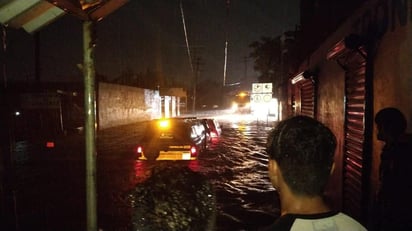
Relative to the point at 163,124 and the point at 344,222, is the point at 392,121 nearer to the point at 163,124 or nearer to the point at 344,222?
the point at 344,222

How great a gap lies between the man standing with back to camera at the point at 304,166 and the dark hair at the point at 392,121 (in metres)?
2.83

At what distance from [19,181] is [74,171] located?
1.98 meters

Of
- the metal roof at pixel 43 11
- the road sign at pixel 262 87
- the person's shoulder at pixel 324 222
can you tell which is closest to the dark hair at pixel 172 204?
the person's shoulder at pixel 324 222

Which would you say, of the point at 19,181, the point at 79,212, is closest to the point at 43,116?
the point at 19,181

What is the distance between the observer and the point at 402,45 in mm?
4977

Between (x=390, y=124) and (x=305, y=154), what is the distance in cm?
298

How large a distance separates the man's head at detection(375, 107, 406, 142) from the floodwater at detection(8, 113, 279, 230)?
2701mm

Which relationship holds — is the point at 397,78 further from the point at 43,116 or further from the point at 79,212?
the point at 43,116

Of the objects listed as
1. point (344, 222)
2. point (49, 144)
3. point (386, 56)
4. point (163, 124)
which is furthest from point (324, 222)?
point (49, 144)

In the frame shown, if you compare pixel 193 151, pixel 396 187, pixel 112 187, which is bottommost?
pixel 112 187

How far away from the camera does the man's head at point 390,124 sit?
4309 millimetres

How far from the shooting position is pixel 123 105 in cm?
3272

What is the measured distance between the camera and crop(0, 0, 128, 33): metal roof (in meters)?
3.44

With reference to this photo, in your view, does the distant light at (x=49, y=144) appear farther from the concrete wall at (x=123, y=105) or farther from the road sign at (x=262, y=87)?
the road sign at (x=262, y=87)
